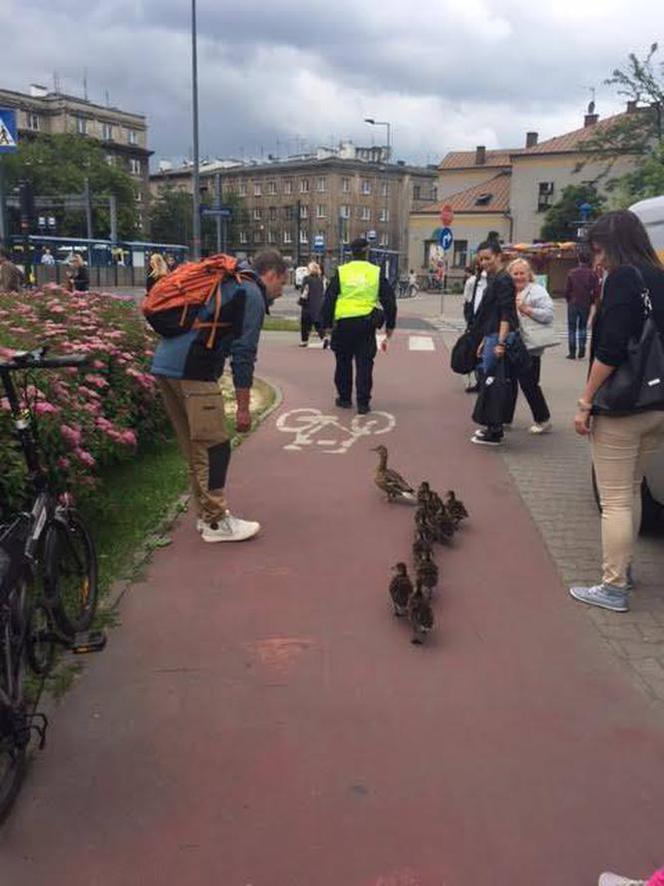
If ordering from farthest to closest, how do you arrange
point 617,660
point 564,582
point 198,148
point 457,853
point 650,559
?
point 198,148, point 650,559, point 564,582, point 617,660, point 457,853

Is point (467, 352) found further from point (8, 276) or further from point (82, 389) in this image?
point (8, 276)

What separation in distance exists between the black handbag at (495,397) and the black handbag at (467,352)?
528mm

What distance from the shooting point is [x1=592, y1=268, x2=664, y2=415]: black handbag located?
3871mm

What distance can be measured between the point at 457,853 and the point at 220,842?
0.74m

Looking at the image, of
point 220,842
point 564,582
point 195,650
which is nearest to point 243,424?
point 195,650

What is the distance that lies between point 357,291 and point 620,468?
17.3 feet

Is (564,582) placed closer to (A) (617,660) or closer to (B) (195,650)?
(A) (617,660)

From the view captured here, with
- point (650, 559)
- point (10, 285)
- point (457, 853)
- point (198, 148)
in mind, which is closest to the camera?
point (457, 853)

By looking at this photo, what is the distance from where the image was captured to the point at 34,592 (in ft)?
10.3

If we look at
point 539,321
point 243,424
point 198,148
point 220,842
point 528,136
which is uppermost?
point 528,136

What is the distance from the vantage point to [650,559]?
16.4ft

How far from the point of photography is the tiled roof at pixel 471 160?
74.3 meters

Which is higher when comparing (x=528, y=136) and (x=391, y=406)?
(x=528, y=136)

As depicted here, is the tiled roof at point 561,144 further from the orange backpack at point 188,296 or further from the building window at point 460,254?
the orange backpack at point 188,296
